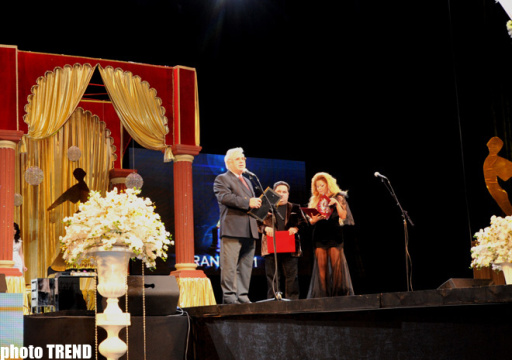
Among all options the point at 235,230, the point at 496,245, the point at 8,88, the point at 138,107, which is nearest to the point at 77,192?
the point at 138,107

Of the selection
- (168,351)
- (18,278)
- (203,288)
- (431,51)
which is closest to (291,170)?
(431,51)

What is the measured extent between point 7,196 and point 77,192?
1954 millimetres

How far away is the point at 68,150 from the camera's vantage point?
8711 millimetres

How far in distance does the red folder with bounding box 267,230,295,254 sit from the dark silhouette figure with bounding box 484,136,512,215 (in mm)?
2347

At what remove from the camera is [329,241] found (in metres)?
6.88

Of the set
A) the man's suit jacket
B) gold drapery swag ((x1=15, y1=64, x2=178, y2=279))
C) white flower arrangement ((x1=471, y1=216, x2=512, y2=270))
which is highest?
gold drapery swag ((x1=15, y1=64, x2=178, y2=279))

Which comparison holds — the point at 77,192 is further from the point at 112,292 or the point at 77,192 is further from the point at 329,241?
the point at 112,292

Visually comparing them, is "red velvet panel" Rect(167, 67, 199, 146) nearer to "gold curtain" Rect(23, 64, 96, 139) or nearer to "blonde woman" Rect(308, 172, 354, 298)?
"gold curtain" Rect(23, 64, 96, 139)

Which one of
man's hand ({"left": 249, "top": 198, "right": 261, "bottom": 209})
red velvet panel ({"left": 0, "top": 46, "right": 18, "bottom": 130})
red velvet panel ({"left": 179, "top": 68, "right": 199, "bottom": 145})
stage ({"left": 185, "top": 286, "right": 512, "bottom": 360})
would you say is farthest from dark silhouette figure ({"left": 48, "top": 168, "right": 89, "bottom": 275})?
stage ({"left": 185, "top": 286, "right": 512, "bottom": 360})

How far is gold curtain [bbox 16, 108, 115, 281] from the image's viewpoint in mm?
8281

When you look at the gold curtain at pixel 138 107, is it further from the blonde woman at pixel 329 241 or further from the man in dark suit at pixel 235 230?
the blonde woman at pixel 329 241

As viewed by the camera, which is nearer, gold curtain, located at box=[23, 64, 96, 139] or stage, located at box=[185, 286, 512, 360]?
stage, located at box=[185, 286, 512, 360]

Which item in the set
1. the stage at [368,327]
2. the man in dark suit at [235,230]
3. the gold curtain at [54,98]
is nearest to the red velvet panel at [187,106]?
the gold curtain at [54,98]

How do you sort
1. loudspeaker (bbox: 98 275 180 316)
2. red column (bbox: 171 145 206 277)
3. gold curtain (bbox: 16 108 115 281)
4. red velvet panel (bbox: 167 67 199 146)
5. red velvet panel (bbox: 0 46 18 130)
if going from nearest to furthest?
1. loudspeaker (bbox: 98 275 180 316)
2. red velvet panel (bbox: 0 46 18 130)
3. red column (bbox: 171 145 206 277)
4. red velvet panel (bbox: 167 67 199 146)
5. gold curtain (bbox: 16 108 115 281)
